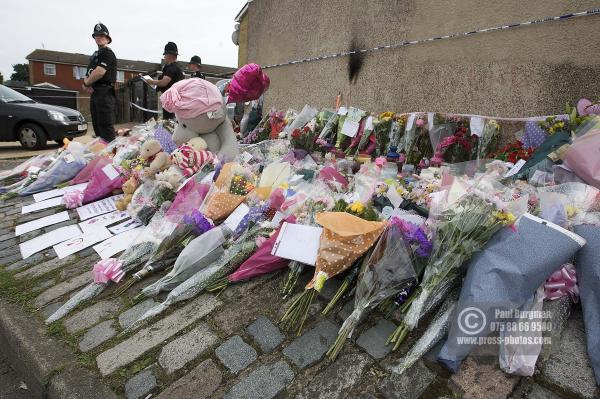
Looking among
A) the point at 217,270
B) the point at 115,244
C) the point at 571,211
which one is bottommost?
the point at 115,244

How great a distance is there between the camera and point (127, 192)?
12.8 feet

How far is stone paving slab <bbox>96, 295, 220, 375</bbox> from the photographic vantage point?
6.49 feet

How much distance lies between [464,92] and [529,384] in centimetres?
377

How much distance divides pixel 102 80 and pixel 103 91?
0.57 ft

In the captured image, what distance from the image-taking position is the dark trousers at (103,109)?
603 centimetres

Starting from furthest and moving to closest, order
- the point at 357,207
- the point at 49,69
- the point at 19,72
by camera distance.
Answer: the point at 19,72 → the point at 49,69 → the point at 357,207

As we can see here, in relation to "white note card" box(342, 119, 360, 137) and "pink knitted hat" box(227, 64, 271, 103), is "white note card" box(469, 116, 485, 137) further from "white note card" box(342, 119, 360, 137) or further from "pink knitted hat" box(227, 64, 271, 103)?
"pink knitted hat" box(227, 64, 271, 103)

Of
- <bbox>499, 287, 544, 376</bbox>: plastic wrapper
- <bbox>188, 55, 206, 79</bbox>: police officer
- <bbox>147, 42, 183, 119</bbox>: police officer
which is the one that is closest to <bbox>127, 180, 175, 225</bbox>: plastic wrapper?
<bbox>499, 287, 544, 376</bbox>: plastic wrapper

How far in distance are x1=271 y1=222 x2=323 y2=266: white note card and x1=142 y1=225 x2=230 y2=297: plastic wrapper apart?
1.70ft

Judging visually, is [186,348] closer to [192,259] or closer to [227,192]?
[192,259]

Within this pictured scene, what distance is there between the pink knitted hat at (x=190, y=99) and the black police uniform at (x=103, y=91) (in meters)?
2.58

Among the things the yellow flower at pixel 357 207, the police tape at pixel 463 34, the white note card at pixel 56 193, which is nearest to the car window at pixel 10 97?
the white note card at pixel 56 193

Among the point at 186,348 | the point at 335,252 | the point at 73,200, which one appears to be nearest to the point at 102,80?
the point at 73,200

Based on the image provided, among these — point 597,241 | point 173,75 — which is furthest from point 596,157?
point 173,75
